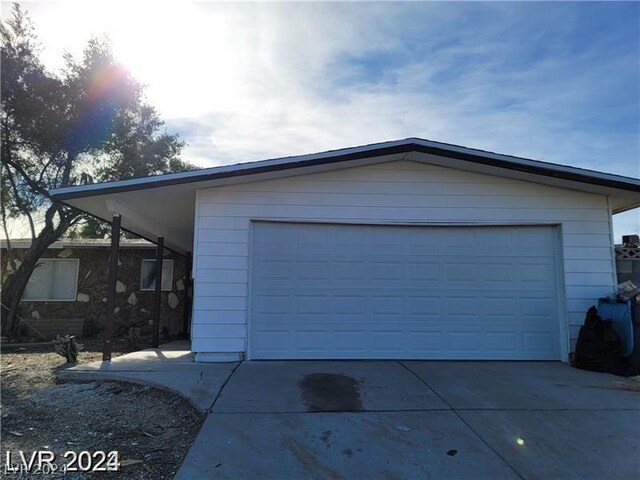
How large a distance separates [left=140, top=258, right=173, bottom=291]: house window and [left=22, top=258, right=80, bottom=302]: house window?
7.33ft

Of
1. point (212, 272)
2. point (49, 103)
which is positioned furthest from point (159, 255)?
point (49, 103)

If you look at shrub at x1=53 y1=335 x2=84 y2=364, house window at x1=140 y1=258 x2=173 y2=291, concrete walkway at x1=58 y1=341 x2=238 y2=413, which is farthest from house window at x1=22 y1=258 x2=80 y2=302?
concrete walkway at x1=58 y1=341 x2=238 y2=413

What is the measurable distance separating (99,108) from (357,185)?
10.2 metres

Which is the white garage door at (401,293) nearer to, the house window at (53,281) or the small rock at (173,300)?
the small rock at (173,300)

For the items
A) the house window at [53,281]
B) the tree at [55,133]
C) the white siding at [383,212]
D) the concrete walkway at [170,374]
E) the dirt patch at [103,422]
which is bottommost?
the dirt patch at [103,422]

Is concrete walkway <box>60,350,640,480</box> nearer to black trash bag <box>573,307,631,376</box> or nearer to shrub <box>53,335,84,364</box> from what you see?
black trash bag <box>573,307,631,376</box>

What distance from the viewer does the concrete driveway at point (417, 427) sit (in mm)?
3383

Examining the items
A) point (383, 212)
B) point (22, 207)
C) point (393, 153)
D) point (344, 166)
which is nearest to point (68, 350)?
point (344, 166)

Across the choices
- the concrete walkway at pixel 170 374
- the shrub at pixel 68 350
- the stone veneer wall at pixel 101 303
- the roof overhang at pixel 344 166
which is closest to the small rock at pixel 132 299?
the stone veneer wall at pixel 101 303

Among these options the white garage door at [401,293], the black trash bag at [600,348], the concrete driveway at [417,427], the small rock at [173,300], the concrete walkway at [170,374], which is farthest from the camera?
the small rock at [173,300]

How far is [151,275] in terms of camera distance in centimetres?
1469

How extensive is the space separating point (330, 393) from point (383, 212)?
334 cm

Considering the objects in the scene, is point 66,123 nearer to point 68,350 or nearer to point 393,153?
point 68,350

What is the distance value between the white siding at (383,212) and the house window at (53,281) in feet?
32.6
